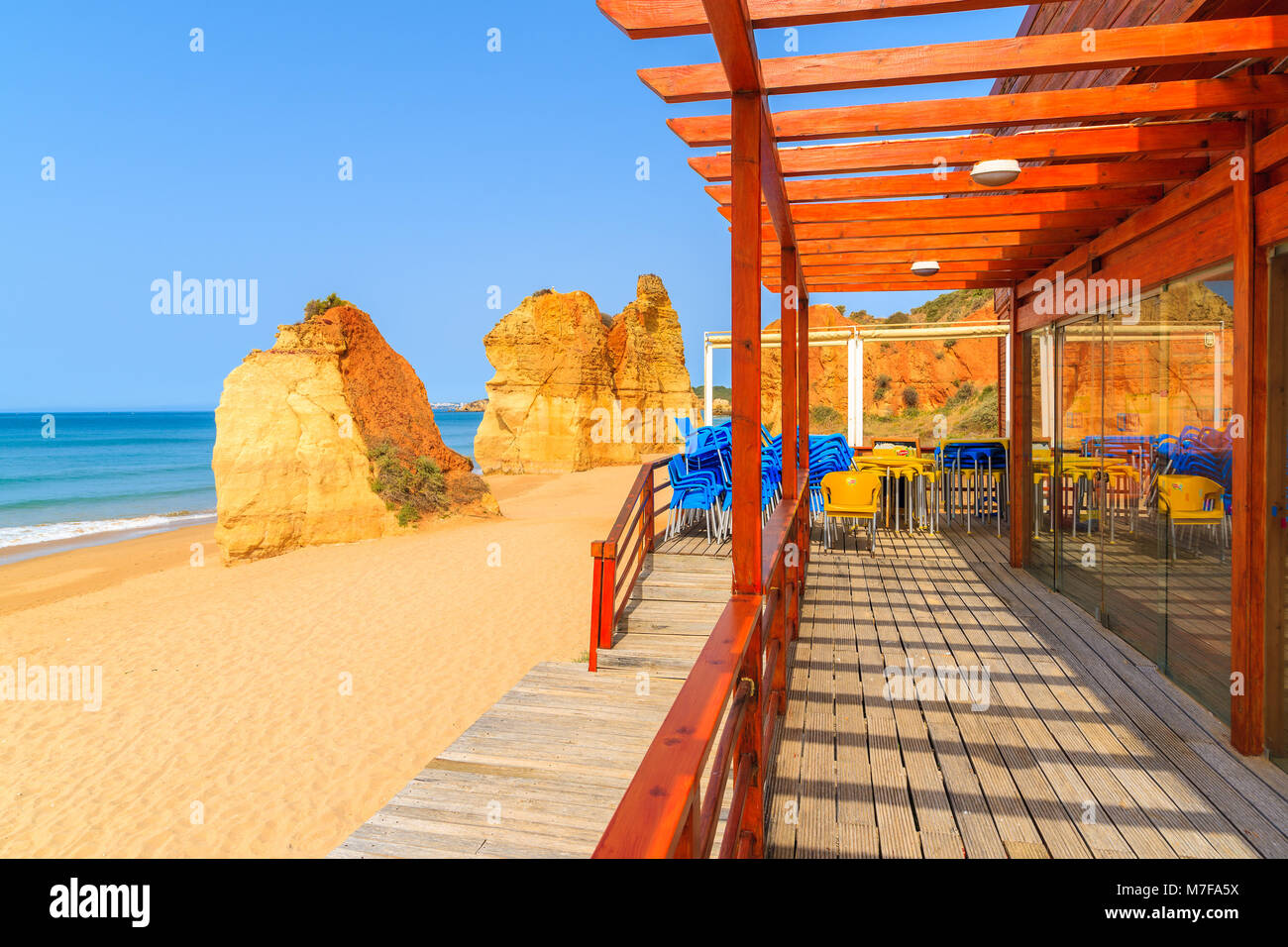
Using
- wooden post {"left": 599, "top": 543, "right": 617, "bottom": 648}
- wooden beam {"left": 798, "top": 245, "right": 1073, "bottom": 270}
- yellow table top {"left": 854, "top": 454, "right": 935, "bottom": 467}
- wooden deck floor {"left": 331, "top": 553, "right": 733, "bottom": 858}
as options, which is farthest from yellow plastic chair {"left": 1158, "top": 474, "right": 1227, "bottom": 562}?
yellow table top {"left": 854, "top": 454, "right": 935, "bottom": 467}

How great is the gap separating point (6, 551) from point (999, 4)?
25.1 m

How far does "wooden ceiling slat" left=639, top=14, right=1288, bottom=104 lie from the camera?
2369 mm

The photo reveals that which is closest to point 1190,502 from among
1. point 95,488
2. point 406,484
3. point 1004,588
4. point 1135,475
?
point 1135,475

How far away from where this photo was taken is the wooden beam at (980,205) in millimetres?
4215

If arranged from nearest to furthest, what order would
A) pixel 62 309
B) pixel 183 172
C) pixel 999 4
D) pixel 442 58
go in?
pixel 999 4 < pixel 442 58 < pixel 183 172 < pixel 62 309

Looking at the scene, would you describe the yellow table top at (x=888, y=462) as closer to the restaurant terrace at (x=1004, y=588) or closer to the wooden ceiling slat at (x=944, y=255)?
the restaurant terrace at (x=1004, y=588)

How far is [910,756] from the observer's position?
10.3ft

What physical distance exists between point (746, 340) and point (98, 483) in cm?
4248

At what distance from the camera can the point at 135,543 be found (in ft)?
62.2

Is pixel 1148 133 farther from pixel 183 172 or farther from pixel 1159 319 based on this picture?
pixel 183 172

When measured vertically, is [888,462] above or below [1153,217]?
below

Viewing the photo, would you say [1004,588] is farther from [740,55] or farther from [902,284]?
[740,55]
